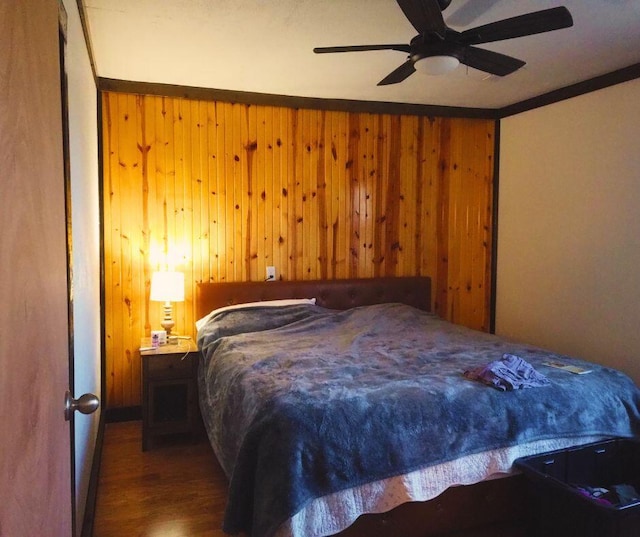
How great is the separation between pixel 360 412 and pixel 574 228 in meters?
2.68

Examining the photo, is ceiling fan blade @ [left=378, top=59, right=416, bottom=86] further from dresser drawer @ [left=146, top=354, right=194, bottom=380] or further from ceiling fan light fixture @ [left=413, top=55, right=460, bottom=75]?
dresser drawer @ [left=146, top=354, right=194, bottom=380]

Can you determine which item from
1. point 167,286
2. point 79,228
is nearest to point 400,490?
point 79,228

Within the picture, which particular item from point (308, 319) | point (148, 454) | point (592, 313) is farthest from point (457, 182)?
point (148, 454)

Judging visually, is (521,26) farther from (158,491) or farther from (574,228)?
(158,491)

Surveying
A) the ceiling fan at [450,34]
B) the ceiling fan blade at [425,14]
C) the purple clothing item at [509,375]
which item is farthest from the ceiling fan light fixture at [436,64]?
the purple clothing item at [509,375]

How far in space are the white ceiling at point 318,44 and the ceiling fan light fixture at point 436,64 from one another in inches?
15.0

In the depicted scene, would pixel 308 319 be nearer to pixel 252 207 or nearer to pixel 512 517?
pixel 252 207

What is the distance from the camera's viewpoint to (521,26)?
6.95 ft

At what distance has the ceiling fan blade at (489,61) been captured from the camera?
2.39 m

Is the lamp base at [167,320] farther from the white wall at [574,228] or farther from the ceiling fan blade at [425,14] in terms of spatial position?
the white wall at [574,228]

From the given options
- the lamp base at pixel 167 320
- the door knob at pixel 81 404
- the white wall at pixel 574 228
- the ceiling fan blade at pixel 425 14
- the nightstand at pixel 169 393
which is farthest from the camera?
the lamp base at pixel 167 320

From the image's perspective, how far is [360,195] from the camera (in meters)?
4.46

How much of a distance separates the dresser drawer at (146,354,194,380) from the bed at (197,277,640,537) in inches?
14.5

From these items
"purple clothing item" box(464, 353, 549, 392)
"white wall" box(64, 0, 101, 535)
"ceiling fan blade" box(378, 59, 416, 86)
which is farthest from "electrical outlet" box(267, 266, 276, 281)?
"purple clothing item" box(464, 353, 549, 392)
